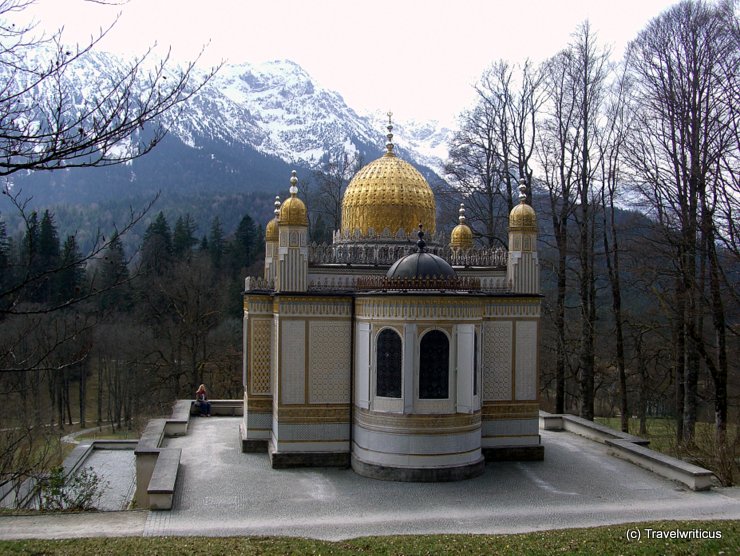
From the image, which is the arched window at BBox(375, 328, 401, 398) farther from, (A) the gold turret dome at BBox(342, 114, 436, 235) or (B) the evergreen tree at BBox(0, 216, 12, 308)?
(B) the evergreen tree at BBox(0, 216, 12, 308)

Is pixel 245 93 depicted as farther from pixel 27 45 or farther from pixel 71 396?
pixel 27 45

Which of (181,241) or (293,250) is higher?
(181,241)

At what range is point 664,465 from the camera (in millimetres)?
16609

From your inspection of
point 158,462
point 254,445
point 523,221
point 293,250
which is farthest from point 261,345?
point 523,221

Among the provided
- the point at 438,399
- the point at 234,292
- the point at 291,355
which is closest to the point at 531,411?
the point at 438,399

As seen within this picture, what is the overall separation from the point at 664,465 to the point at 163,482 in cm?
1112

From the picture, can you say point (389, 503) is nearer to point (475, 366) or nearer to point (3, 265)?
point (475, 366)

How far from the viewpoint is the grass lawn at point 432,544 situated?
36.2ft

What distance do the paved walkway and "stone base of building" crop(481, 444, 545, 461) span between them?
0.74 ft

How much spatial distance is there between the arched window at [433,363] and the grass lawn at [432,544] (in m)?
4.40

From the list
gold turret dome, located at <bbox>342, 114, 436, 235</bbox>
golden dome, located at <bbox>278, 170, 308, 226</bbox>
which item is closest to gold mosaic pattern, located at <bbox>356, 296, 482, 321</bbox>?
golden dome, located at <bbox>278, 170, 308, 226</bbox>

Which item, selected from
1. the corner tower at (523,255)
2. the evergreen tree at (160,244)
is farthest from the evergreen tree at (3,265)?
the corner tower at (523,255)

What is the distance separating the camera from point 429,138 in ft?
569

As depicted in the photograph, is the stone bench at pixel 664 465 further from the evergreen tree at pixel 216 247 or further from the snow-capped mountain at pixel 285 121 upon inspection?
the snow-capped mountain at pixel 285 121
